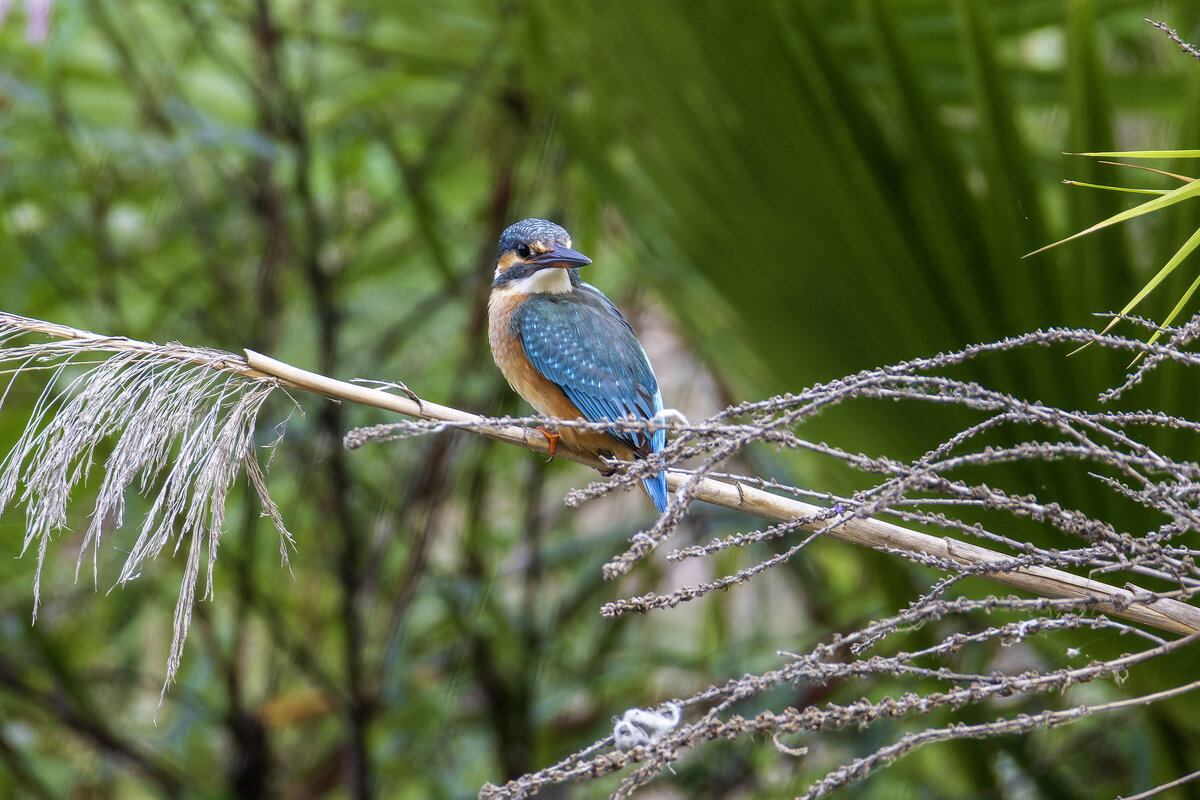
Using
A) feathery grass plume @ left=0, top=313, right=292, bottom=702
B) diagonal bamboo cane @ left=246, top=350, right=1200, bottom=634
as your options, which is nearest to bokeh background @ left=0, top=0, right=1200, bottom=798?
diagonal bamboo cane @ left=246, top=350, right=1200, bottom=634

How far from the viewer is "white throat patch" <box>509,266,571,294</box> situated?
223cm

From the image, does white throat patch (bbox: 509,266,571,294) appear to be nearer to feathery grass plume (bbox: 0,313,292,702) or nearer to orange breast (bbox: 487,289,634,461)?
orange breast (bbox: 487,289,634,461)

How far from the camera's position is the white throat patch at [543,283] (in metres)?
2.23

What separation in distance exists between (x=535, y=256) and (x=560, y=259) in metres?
0.09

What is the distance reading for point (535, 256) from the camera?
7.09ft

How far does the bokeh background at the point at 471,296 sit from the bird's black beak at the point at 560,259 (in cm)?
13

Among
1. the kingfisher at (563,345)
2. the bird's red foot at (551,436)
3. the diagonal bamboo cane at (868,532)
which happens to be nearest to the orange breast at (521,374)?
the kingfisher at (563,345)

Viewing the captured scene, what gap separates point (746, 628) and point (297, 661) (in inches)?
64.9

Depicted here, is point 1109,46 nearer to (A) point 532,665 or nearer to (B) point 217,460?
(A) point 532,665

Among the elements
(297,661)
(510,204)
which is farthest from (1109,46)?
(297,661)

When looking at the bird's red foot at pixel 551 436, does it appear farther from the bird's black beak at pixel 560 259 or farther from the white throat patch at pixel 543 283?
the white throat patch at pixel 543 283

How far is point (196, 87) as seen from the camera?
137 inches

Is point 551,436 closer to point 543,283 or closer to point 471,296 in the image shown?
point 543,283

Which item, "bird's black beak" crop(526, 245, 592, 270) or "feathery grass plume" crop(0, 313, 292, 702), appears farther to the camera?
"bird's black beak" crop(526, 245, 592, 270)
